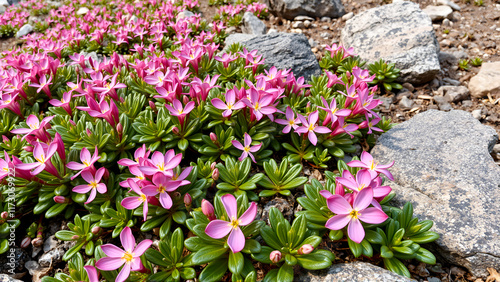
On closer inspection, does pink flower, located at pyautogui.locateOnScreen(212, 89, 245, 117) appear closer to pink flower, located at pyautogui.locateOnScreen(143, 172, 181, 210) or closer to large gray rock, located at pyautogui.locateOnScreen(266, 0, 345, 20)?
pink flower, located at pyautogui.locateOnScreen(143, 172, 181, 210)

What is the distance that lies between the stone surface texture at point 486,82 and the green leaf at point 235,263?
506 centimetres

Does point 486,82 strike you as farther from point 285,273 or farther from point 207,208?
point 207,208

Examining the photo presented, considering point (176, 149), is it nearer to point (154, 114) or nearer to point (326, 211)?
point (154, 114)

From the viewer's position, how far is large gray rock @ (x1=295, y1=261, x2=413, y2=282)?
2090mm

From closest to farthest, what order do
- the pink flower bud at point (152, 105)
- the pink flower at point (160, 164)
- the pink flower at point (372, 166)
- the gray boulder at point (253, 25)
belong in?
1. the pink flower at point (160, 164)
2. the pink flower at point (372, 166)
3. the pink flower bud at point (152, 105)
4. the gray boulder at point (253, 25)

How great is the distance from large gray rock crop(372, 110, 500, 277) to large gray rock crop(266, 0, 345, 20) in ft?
17.4

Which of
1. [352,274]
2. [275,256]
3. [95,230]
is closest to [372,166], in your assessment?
[352,274]

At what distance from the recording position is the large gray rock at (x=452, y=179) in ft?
8.20

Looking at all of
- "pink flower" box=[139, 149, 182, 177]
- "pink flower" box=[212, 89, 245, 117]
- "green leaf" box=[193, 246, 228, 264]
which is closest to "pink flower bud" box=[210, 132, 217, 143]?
"pink flower" box=[212, 89, 245, 117]

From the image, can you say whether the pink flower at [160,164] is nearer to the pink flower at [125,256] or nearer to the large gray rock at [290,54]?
the pink flower at [125,256]

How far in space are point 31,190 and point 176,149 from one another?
56.2 inches

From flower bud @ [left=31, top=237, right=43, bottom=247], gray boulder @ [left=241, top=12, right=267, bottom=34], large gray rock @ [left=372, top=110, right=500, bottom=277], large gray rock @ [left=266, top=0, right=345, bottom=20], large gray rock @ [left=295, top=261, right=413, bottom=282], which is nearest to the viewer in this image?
large gray rock @ [left=295, top=261, right=413, bottom=282]

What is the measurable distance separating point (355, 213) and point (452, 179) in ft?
5.37

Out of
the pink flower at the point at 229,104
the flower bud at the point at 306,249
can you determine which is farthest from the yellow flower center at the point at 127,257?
the pink flower at the point at 229,104
